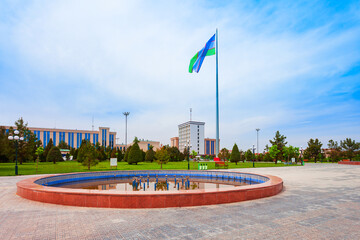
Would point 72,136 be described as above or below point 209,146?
above

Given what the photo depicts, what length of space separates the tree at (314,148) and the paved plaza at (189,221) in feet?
191

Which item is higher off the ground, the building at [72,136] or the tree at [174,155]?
the building at [72,136]

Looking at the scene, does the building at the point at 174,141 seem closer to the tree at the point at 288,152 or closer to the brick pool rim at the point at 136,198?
the tree at the point at 288,152

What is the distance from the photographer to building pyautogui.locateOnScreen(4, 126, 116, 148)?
359ft

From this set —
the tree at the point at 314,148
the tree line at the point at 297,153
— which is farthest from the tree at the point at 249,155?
the tree at the point at 314,148

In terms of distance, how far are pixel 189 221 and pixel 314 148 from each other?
63421 mm

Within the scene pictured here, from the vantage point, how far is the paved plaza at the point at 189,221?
207 inches

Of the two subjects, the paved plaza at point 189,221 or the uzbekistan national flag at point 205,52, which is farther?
the uzbekistan national flag at point 205,52

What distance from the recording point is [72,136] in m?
117

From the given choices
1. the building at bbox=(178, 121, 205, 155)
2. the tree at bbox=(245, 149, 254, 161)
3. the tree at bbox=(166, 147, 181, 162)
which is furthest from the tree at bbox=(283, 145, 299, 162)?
the building at bbox=(178, 121, 205, 155)

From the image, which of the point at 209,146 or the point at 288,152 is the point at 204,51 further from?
the point at 209,146

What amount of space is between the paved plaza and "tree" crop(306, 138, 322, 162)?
5813 cm

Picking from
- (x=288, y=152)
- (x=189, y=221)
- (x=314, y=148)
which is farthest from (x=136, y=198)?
(x=314, y=148)

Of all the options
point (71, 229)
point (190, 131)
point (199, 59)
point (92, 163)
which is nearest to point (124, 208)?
point (71, 229)
